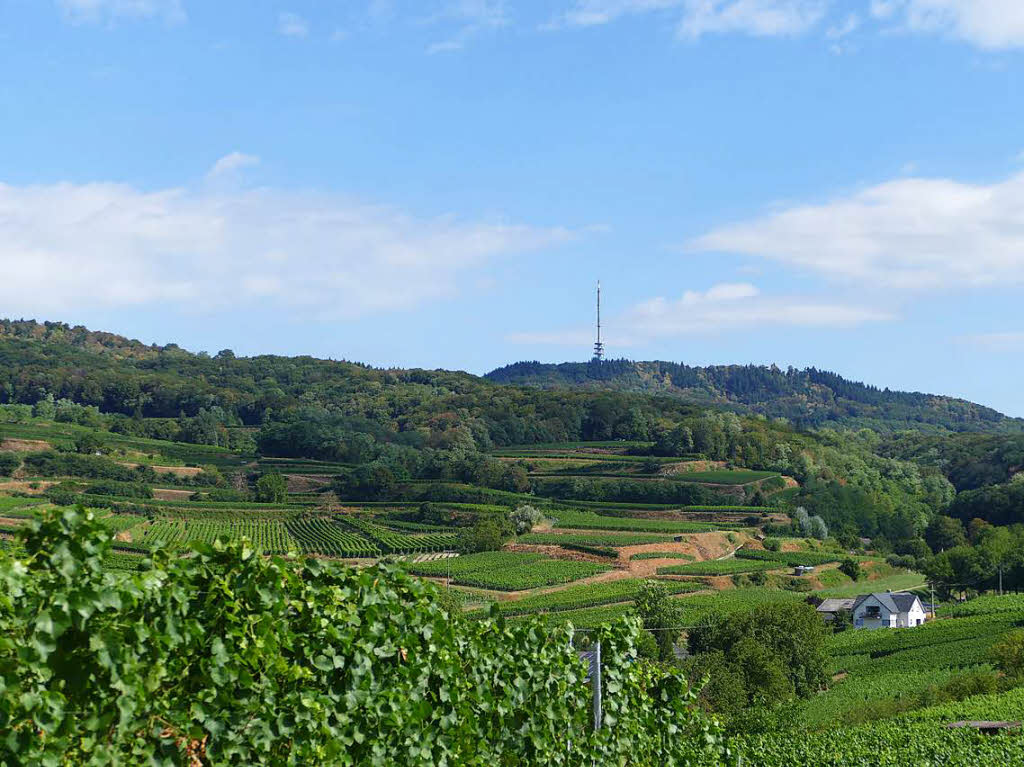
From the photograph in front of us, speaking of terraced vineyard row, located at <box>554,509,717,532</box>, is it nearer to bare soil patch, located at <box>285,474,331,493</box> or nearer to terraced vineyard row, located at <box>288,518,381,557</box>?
terraced vineyard row, located at <box>288,518,381,557</box>

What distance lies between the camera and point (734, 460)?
352 ft

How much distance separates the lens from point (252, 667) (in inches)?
204

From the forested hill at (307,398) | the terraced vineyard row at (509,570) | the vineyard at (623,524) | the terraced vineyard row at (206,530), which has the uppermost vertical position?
the forested hill at (307,398)

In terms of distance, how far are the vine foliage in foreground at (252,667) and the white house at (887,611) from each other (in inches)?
2265

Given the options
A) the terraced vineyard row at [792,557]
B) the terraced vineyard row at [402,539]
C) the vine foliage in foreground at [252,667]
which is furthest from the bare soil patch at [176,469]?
the vine foliage in foreground at [252,667]

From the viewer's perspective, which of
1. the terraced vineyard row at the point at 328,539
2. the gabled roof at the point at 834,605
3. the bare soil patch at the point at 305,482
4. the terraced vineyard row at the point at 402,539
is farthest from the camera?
the bare soil patch at the point at 305,482

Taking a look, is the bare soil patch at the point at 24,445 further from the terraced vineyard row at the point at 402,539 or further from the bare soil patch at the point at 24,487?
the terraced vineyard row at the point at 402,539

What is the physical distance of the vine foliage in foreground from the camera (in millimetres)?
4152

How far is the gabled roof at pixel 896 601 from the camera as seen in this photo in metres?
60.5

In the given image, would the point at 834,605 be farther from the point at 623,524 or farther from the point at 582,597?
the point at 623,524

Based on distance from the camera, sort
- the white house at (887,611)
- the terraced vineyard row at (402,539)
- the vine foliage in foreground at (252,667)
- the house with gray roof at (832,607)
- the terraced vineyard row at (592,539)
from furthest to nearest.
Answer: the terraced vineyard row at (592,539)
the terraced vineyard row at (402,539)
the house with gray roof at (832,607)
the white house at (887,611)
the vine foliage in foreground at (252,667)

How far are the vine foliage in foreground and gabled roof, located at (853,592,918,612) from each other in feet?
191

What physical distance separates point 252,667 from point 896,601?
62.3 metres

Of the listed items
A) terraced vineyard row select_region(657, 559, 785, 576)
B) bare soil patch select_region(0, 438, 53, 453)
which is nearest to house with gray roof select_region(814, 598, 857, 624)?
terraced vineyard row select_region(657, 559, 785, 576)
